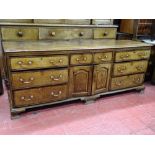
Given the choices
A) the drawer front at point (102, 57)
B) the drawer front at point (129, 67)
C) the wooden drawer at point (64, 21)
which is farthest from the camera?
the drawer front at point (129, 67)

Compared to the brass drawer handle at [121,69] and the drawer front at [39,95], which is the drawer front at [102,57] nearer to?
the brass drawer handle at [121,69]

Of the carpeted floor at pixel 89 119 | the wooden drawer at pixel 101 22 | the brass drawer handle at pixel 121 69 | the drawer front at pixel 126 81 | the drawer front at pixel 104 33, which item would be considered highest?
the wooden drawer at pixel 101 22

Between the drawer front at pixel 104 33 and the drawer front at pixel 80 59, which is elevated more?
the drawer front at pixel 104 33

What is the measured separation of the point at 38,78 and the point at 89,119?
0.70 m

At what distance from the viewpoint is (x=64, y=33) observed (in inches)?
89.7

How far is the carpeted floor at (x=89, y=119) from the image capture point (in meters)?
1.76

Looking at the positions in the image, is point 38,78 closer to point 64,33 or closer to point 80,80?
point 80,80

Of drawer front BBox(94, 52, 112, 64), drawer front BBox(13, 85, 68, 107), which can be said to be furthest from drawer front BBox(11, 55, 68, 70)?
drawer front BBox(94, 52, 112, 64)

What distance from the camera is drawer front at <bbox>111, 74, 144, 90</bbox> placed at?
2.36 m

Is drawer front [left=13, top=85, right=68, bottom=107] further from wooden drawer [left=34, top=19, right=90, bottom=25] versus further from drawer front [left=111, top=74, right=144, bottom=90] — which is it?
wooden drawer [left=34, top=19, right=90, bottom=25]

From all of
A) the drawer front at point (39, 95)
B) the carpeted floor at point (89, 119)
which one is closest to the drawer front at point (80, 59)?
the drawer front at point (39, 95)

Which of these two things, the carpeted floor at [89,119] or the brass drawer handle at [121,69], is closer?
the carpeted floor at [89,119]

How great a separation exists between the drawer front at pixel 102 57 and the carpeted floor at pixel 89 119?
56 centimetres
